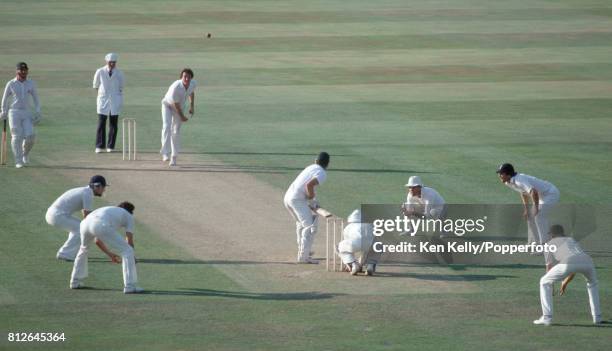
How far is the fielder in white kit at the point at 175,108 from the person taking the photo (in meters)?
23.2

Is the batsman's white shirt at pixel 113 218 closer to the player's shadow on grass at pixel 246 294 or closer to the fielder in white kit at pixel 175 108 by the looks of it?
the player's shadow on grass at pixel 246 294

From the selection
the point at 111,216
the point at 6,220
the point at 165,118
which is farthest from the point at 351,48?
the point at 111,216

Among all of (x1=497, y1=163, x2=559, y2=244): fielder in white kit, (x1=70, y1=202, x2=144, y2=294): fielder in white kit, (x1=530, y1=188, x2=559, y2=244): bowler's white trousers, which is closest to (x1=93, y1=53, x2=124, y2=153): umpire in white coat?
(x1=70, y1=202, x2=144, y2=294): fielder in white kit

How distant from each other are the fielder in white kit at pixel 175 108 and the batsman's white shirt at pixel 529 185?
7.98m

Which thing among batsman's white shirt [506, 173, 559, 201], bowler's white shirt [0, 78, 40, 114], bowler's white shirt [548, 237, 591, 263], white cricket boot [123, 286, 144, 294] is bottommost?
white cricket boot [123, 286, 144, 294]

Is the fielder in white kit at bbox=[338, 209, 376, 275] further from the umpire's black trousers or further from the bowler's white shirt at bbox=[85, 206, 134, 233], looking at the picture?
the umpire's black trousers

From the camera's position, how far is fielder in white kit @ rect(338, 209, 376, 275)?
16625 millimetres

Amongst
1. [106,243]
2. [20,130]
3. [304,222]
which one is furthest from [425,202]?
[20,130]

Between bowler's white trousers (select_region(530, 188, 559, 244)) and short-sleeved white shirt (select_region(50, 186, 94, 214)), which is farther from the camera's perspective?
bowler's white trousers (select_region(530, 188, 559, 244))

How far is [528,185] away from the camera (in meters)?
17.2

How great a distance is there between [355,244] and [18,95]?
30.1ft

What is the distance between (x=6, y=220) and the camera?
774 inches

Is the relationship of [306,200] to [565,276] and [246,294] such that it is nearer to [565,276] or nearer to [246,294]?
[246,294]

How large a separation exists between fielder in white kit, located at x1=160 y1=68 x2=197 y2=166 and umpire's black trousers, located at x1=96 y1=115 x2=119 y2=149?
5.91 feet
